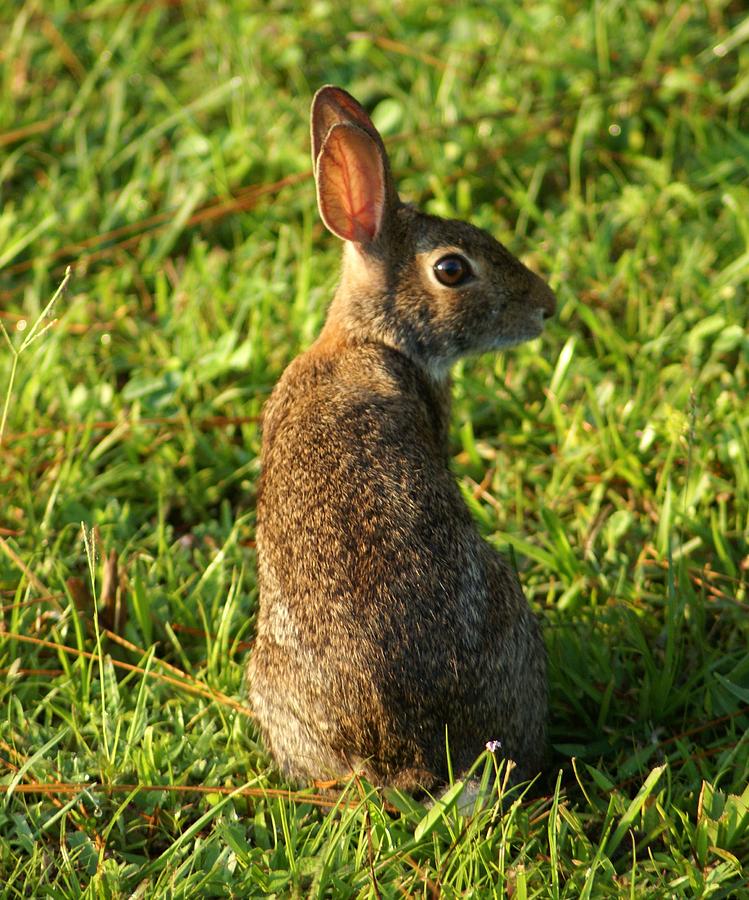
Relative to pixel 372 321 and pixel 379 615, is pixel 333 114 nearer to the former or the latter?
pixel 372 321

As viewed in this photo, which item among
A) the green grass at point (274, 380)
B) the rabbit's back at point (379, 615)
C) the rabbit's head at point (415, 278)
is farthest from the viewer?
the rabbit's head at point (415, 278)

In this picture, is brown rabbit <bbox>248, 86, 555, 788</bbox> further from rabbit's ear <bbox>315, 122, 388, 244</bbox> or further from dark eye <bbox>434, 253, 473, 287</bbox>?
dark eye <bbox>434, 253, 473, 287</bbox>

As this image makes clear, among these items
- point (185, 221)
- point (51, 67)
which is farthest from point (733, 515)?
point (51, 67)

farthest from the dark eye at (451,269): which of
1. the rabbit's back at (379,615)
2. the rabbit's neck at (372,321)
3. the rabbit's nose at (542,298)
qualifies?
the rabbit's back at (379,615)

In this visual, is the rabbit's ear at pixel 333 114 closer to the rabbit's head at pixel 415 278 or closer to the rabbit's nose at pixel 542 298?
the rabbit's head at pixel 415 278

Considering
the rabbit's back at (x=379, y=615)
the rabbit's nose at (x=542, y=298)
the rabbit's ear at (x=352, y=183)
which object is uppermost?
the rabbit's ear at (x=352, y=183)

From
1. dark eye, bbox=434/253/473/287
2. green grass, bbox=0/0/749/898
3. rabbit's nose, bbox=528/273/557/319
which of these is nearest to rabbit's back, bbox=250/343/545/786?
green grass, bbox=0/0/749/898

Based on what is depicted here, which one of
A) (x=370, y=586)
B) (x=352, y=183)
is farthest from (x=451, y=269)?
(x=370, y=586)
